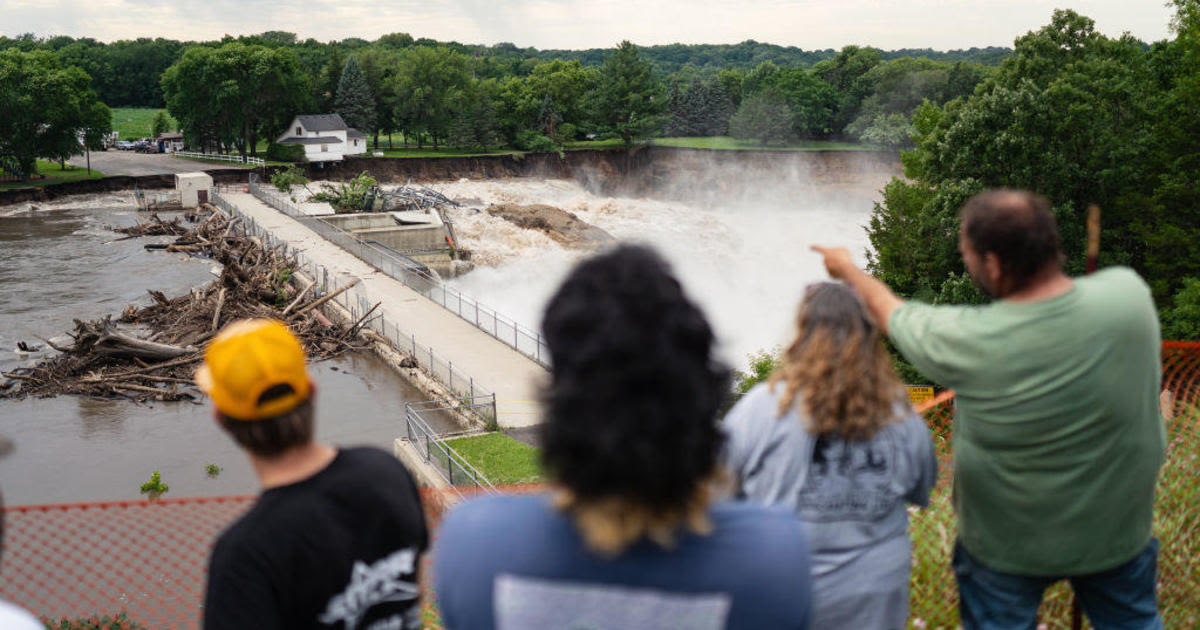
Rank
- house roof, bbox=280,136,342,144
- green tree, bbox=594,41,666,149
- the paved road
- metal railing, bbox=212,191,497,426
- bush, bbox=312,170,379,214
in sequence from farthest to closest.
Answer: green tree, bbox=594,41,666,149 < house roof, bbox=280,136,342,144 < the paved road < bush, bbox=312,170,379,214 < metal railing, bbox=212,191,497,426

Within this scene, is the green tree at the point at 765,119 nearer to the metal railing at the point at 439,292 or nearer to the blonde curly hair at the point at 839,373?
the metal railing at the point at 439,292

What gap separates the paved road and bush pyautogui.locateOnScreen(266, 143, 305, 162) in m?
3.63

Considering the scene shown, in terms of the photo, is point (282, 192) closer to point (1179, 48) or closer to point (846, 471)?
point (1179, 48)

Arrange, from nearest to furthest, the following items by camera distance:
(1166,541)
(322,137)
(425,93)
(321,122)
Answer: (1166,541) < (322,137) < (321,122) < (425,93)

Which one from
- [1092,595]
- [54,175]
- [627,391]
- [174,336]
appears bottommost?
[174,336]

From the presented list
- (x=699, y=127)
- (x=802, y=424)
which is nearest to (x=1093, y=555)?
(x=802, y=424)

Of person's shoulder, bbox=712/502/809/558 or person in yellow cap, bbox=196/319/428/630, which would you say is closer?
person's shoulder, bbox=712/502/809/558

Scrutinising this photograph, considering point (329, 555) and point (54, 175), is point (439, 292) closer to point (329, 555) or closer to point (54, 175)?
point (329, 555)

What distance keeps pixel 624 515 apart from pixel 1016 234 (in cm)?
166

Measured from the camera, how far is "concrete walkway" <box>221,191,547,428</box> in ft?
62.0

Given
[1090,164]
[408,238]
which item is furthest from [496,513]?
[408,238]

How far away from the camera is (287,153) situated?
72.0m

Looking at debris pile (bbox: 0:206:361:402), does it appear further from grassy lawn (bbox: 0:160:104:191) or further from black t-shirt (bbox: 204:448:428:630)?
grassy lawn (bbox: 0:160:104:191)

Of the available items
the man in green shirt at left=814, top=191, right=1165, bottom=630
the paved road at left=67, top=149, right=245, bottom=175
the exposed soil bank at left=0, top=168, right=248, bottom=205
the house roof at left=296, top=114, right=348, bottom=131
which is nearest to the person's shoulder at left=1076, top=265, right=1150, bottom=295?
the man in green shirt at left=814, top=191, right=1165, bottom=630
